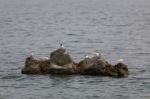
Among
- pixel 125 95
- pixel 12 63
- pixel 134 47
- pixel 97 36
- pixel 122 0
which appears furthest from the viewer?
pixel 122 0

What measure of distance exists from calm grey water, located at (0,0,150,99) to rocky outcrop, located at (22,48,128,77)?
29.4 inches

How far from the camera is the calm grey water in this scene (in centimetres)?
4444

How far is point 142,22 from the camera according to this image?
324ft

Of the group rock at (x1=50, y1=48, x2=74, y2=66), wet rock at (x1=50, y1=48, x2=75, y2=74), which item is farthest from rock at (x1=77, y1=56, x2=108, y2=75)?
rock at (x1=50, y1=48, x2=74, y2=66)

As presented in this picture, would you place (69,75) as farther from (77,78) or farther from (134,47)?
(134,47)

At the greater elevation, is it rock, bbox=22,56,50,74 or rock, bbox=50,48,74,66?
rock, bbox=50,48,74,66

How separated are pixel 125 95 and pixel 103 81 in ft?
14.0

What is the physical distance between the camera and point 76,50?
64312mm

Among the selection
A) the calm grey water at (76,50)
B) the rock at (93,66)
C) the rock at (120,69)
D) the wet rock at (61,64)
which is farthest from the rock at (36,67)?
the rock at (120,69)

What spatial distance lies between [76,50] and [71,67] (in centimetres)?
1506

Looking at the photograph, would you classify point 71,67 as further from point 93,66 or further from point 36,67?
point 36,67

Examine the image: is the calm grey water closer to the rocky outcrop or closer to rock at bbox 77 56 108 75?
the rocky outcrop

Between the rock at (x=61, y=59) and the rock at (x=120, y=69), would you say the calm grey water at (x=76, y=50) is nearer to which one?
the rock at (x=120, y=69)

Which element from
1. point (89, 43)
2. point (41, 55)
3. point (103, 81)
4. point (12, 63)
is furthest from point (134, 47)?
point (103, 81)
